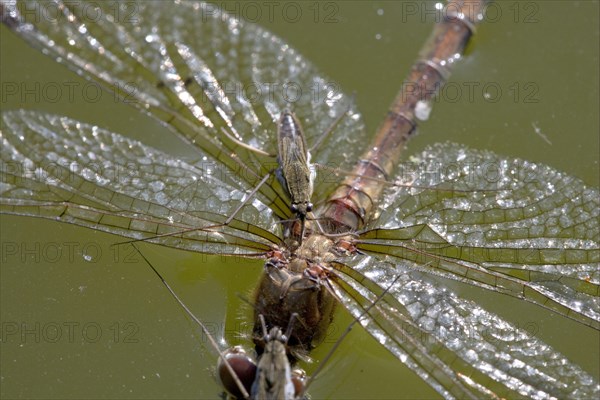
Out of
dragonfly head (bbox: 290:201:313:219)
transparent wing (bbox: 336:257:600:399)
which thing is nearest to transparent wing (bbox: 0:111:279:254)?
dragonfly head (bbox: 290:201:313:219)

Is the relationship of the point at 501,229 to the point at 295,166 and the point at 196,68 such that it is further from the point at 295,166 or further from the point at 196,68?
the point at 196,68

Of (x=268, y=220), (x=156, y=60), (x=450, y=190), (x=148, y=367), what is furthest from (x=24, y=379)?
(x=450, y=190)

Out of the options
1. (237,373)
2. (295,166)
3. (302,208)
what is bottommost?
(237,373)

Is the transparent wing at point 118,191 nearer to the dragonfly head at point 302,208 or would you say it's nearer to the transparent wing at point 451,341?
the dragonfly head at point 302,208

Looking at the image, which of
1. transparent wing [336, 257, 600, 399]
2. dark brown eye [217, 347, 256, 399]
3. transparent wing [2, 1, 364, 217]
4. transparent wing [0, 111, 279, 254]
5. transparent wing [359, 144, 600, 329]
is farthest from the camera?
transparent wing [2, 1, 364, 217]

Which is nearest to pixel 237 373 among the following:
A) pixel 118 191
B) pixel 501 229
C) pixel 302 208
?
pixel 302 208

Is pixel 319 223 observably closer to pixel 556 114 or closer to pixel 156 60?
pixel 156 60

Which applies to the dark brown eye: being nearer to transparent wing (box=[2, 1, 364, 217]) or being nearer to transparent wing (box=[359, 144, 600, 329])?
transparent wing (box=[359, 144, 600, 329])
